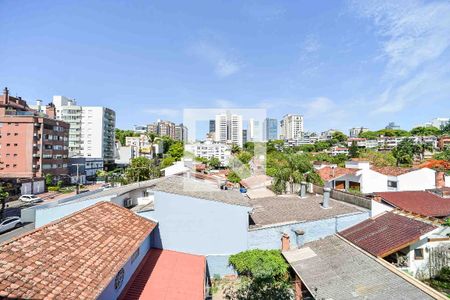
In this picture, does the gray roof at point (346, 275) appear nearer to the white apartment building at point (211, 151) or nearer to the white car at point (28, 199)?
the white car at point (28, 199)

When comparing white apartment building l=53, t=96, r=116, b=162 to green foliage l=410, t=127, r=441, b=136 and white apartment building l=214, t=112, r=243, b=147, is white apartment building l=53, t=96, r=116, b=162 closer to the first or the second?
white apartment building l=214, t=112, r=243, b=147

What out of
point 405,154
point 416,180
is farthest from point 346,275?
point 405,154

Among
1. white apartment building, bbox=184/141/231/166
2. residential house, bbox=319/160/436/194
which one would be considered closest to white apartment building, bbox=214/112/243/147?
white apartment building, bbox=184/141/231/166

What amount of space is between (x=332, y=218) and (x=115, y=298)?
11.8 meters

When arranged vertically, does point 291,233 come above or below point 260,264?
above

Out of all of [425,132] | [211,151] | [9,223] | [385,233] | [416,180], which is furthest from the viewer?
[425,132]

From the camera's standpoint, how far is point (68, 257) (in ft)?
24.2

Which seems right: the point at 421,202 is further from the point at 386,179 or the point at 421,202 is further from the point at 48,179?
the point at 48,179

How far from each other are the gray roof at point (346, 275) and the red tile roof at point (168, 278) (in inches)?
175

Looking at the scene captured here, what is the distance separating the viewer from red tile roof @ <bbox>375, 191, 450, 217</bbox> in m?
19.0

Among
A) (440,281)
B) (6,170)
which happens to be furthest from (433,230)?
(6,170)

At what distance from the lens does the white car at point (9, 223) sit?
78.5 feet

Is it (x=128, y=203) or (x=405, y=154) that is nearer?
(x=128, y=203)

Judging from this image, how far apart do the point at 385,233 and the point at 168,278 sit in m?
10.4
